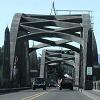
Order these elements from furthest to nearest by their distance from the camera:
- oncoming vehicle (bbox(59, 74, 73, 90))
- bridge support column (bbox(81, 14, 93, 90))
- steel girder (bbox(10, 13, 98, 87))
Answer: steel girder (bbox(10, 13, 98, 87)), bridge support column (bbox(81, 14, 93, 90)), oncoming vehicle (bbox(59, 74, 73, 90))

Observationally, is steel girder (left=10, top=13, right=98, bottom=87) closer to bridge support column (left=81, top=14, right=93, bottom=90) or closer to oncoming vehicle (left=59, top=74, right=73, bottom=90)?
bridge support column (left=81, top=14, right=93, bottom=90)

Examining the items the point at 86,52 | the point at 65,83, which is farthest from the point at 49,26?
the point at 65,83

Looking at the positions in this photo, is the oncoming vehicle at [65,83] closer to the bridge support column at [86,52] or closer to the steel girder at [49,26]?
the bridge support column at [86,52]

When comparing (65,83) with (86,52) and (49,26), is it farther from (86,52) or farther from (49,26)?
(49,26)

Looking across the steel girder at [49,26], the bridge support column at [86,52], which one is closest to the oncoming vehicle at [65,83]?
the bridge support column at [86,52]

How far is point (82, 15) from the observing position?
307ft

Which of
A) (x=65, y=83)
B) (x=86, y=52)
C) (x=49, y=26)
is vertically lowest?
(x=65, y=83)

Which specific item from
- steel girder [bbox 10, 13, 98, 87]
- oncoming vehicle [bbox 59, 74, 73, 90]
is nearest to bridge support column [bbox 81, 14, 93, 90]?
steel girder [bbox 10, 13, 98, 87]

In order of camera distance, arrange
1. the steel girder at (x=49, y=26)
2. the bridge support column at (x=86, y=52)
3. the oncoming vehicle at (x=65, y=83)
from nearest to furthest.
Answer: the oncoming vehicle at (x=65, y=83)
the bridge support column at (x=86, y=52)
the steel girder at (x=49, y=26)

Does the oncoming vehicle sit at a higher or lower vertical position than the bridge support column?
lower

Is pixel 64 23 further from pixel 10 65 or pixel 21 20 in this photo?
pixel 10 65

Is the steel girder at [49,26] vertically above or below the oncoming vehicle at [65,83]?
above

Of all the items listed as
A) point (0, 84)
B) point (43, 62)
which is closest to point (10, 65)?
point (0, 84)

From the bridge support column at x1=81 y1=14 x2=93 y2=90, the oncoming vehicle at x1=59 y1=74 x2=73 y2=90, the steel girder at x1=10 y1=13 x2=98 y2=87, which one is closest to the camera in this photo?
the oncoming vehicle at x1=59 y1=74 x2=73 y2=90
